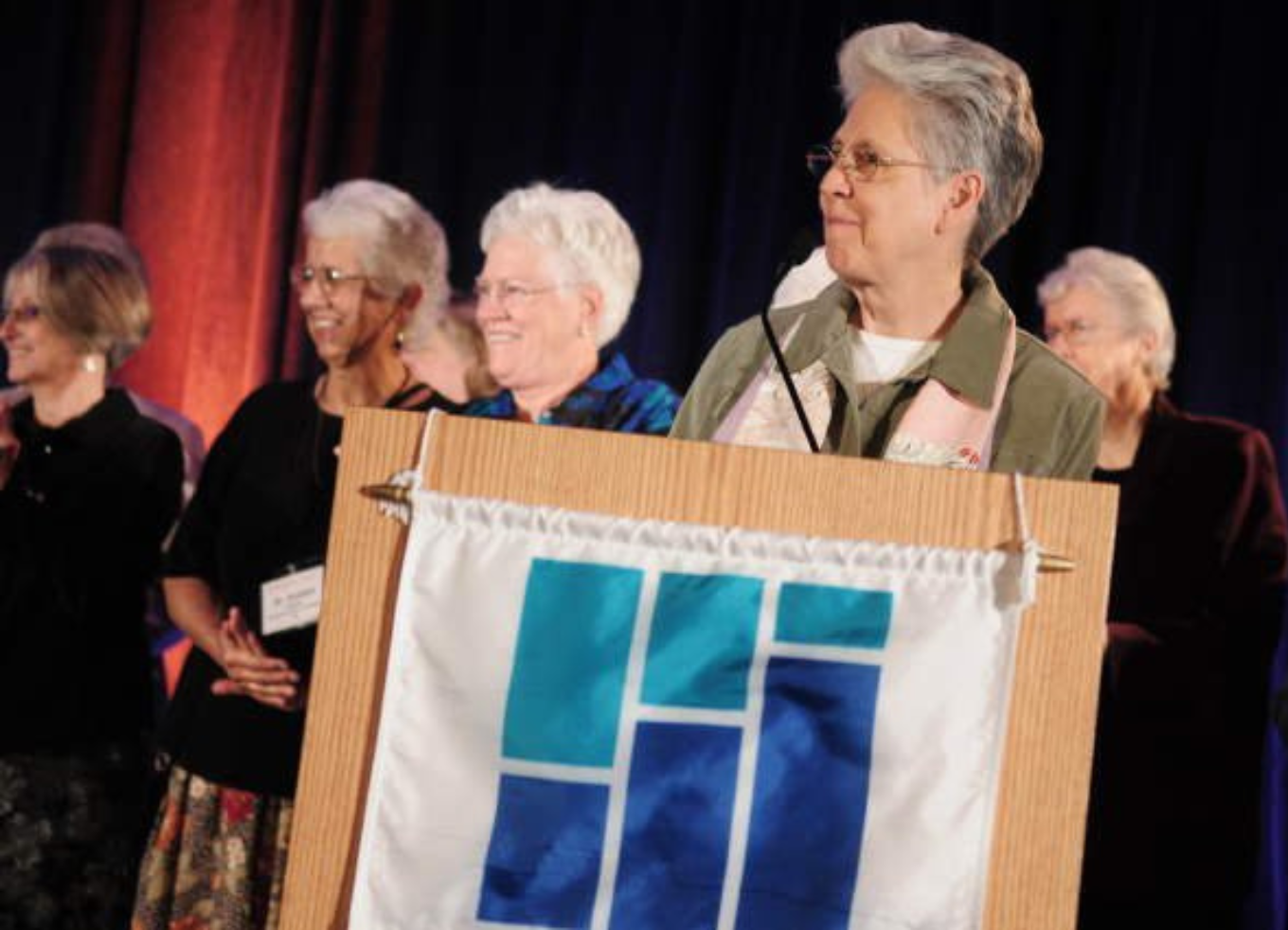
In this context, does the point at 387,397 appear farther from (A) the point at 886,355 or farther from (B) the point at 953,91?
(B) the point at 953,91

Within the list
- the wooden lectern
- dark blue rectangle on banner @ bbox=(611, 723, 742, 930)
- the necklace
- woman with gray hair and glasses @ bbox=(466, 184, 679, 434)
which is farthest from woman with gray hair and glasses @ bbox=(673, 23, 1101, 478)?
the necklace

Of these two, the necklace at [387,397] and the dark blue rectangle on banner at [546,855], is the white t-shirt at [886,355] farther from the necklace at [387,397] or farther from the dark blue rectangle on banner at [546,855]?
the necklace at [387,397]

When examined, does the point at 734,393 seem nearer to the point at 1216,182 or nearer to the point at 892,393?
the point at 892,393

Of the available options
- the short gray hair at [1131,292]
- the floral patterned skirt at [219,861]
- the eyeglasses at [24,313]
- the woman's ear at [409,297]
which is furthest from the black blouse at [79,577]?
the short gray hair at [1131,292]

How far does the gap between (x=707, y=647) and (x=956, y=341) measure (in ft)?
1.76

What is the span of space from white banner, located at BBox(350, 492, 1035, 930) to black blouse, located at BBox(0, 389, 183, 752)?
195 cm

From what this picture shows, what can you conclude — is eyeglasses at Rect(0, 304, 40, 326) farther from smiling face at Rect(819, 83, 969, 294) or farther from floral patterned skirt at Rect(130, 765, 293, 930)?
smiling face at Rect(819, 83, 969, 294)

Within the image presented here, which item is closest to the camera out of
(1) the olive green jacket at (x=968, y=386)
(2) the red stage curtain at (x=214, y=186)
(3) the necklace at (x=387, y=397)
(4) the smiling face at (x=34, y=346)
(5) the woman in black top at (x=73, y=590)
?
(1) the olive green jacket at (x=968, y=386)

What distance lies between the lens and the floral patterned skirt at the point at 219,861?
265 cm

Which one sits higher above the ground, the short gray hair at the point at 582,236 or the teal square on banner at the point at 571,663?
the short gray hair at the point at 582,236

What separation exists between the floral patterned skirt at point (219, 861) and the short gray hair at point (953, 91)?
168 cm

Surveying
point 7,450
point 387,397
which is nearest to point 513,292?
point 387,397

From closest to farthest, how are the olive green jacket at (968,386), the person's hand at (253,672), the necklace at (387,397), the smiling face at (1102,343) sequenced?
the olive green jacket at (968,386)
the person's hand at (253,672)
the necklace at (387,397)
the smiling face at (1102,343)

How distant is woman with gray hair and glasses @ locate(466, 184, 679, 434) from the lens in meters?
2.66
